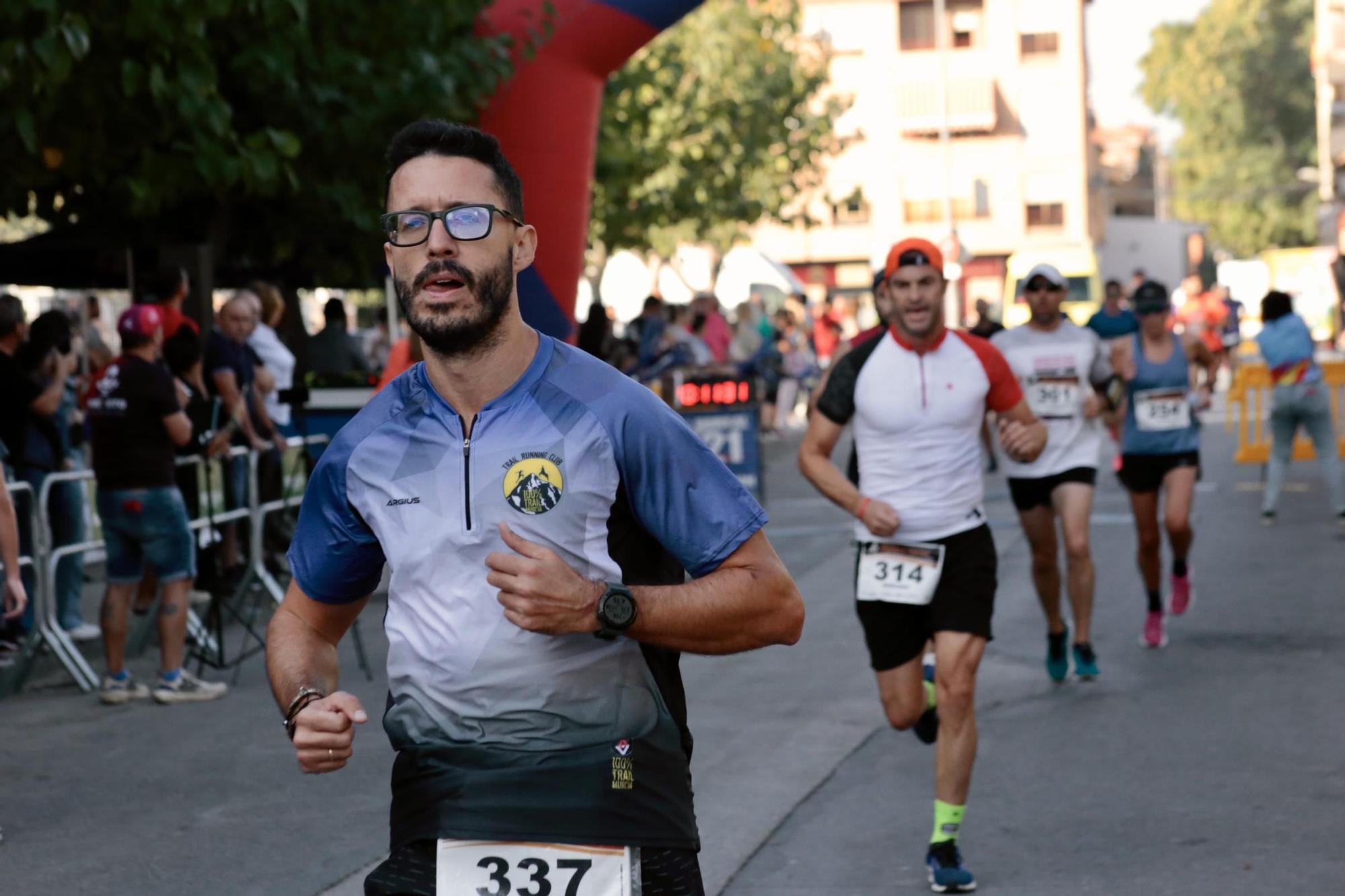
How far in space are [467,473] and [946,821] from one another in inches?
125

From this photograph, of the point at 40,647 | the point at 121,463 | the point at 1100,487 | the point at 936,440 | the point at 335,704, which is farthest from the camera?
the point at 1100,487

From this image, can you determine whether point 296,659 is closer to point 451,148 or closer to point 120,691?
point 451,148

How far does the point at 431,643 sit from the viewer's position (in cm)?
311

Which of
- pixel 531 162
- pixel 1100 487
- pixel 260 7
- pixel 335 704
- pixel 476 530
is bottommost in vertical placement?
pixel 1100 487

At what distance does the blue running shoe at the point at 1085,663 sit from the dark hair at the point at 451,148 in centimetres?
652

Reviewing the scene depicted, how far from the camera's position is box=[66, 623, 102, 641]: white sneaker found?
10.5m

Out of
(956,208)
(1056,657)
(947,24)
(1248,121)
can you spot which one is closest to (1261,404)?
(1056,657)

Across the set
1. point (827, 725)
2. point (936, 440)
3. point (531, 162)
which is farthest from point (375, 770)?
point (531, 162)

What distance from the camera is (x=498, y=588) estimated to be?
2996mm

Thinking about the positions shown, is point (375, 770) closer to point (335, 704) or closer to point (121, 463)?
point (121, 463)

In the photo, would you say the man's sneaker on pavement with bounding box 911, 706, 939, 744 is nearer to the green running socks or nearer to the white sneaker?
the green running socks

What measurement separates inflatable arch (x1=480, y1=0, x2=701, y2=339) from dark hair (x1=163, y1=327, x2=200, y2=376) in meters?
2.31

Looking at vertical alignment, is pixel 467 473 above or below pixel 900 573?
above

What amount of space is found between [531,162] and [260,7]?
2.04m
